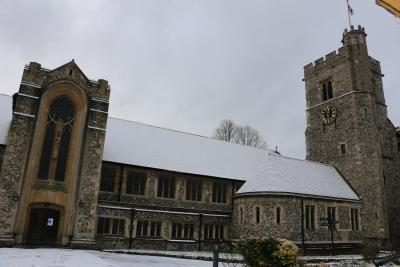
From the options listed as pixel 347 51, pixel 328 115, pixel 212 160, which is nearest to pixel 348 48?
pixel 347 51

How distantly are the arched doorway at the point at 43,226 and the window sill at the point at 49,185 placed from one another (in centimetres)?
132

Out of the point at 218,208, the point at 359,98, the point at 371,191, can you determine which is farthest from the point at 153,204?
the point at 359,98

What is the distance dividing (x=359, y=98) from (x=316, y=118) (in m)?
5.68

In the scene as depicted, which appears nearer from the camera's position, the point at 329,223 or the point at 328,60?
the point at 329,223

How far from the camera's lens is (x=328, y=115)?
126 ft

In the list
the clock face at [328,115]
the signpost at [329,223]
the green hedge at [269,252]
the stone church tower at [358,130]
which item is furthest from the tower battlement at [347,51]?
the green hedge at [269,252]

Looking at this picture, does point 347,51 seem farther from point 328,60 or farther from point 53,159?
point 53,159

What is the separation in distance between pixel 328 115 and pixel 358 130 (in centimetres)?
429

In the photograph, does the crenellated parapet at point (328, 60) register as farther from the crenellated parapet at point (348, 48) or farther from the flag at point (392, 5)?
the flag at point (392, 5)

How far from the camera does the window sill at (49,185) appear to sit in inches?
854

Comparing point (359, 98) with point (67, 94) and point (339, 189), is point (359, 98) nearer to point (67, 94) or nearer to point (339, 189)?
point (339, 189)

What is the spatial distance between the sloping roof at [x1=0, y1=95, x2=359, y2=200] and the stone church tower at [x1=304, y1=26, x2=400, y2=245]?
2.03 m

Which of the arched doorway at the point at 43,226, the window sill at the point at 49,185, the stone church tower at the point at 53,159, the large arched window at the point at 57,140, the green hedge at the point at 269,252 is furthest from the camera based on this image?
the large arched window at the point at 57,140

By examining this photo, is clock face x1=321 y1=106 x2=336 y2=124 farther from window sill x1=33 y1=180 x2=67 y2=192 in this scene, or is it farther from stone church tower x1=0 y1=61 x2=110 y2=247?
window sill x1=33 y1=180 x2=67 y2=192
